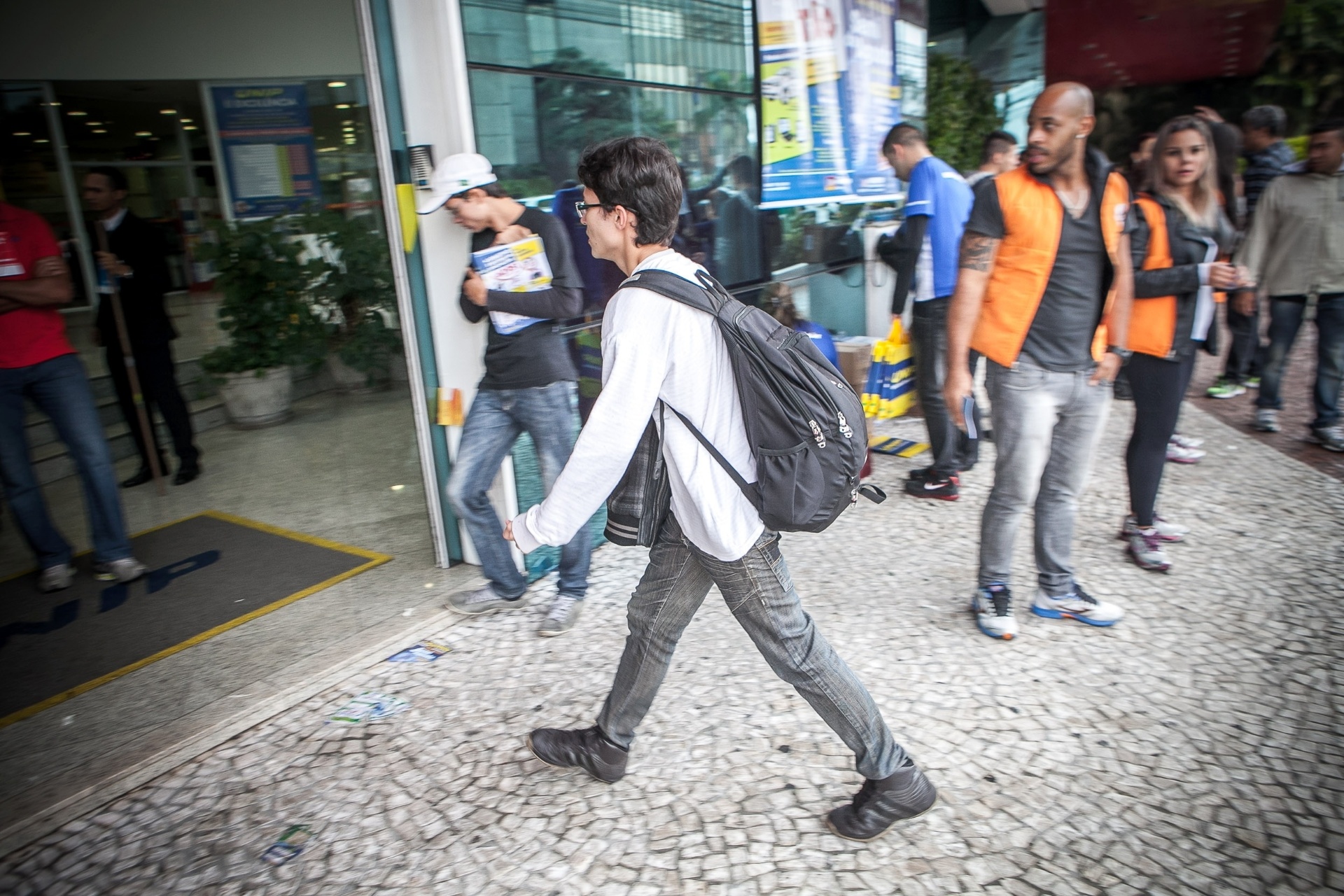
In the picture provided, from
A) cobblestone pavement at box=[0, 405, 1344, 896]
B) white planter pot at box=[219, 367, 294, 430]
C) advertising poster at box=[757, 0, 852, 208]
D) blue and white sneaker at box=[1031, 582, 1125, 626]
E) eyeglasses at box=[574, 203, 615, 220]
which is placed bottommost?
cobblestone pavement at box=[0, 405, 1344, 896]

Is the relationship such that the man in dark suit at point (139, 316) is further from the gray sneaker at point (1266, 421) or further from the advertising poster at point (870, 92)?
the gray sneaker at point (1266, 421)

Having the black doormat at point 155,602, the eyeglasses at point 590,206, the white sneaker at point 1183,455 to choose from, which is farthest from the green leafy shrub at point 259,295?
the white sneaker at point 1183,455

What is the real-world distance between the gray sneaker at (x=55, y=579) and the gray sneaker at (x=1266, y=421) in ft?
23.7

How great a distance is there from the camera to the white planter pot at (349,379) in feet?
25.2

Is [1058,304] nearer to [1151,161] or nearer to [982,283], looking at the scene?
[982,283]

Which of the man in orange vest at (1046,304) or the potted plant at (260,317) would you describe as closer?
the man in orange vest at (1046,304)

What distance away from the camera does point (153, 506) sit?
548cm

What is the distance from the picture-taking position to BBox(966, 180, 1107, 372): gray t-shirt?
10.3 feet

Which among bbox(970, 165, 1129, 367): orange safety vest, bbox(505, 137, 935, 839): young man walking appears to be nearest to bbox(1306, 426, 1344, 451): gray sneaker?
bbox(970, 165, 1129, 367): orange safety vest

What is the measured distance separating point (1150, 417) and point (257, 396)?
6.52 metres

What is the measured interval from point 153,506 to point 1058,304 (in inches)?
210

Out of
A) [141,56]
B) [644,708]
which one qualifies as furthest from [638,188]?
[141,56]

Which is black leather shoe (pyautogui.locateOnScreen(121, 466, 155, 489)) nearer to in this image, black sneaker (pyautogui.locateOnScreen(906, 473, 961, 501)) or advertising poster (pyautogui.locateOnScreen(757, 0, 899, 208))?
advertising poster (pyautogui.locateOnScreen(757, 0, 899, 208))

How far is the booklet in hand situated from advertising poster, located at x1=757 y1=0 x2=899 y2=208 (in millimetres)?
2715
